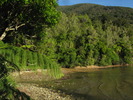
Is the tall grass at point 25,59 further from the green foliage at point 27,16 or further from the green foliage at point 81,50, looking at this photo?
the green foliage at point 81,50

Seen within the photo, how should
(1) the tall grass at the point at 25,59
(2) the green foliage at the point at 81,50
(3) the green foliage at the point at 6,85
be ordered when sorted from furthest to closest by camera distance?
(2) the green foliage at the point at 81,50 < (1) the tall grass at the point at 25,59 < (3) the green foliage at the point at 6,85

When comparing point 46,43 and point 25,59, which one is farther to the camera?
point 46,43

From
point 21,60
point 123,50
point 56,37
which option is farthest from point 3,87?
point 123,50

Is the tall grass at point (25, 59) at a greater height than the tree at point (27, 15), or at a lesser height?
lesser

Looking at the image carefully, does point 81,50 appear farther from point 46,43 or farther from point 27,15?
point 27,15

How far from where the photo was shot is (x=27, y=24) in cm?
815

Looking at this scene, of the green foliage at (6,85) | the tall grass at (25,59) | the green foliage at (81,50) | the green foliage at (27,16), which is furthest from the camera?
the green foliage at (81,50)

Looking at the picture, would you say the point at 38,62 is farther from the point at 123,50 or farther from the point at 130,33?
the point at 130,33

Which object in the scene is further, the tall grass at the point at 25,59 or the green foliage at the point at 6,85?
the tall grass at the point at 25,59

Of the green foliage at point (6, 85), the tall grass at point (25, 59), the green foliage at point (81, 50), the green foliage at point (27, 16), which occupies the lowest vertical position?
the green foliage at point (81, 50)

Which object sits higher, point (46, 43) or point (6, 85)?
point (6, 85)

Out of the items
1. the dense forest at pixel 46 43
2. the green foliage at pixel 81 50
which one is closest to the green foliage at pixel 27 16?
the dense forest at pixel 46 43

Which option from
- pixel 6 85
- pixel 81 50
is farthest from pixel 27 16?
pixel 81 50

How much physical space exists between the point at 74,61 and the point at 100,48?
12.0 m
